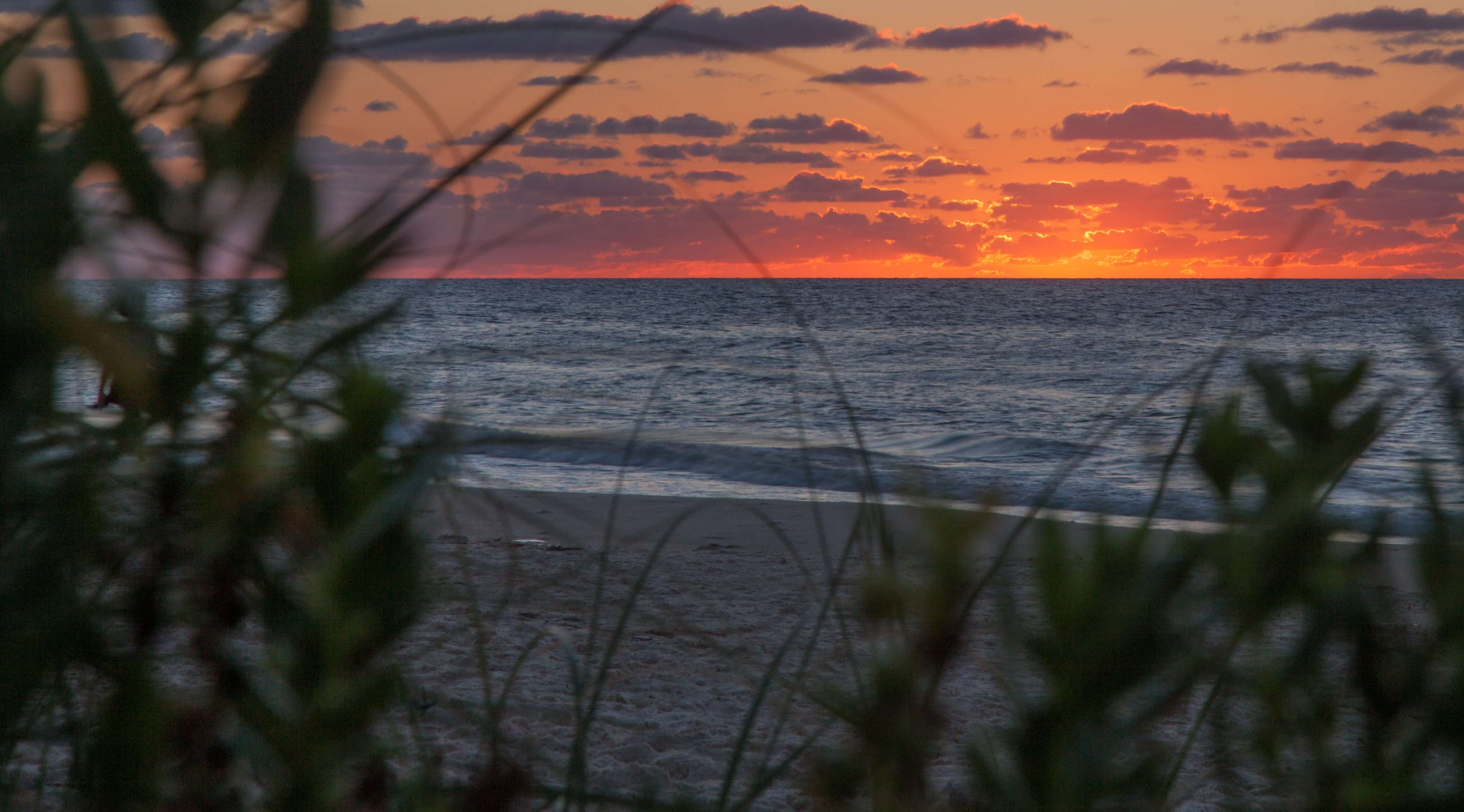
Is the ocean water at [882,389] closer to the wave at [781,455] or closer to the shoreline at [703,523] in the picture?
the wave at [781,455]

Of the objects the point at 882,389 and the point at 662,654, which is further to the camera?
the point at 882,389

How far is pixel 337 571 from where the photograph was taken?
35cm

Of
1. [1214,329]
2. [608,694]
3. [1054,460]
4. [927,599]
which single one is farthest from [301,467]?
[1214,329]

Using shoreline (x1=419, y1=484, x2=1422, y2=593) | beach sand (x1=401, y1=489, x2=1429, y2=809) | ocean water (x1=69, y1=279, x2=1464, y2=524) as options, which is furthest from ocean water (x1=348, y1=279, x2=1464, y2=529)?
shoreline (x1=419, y1=484, x2=1422, y2=593)

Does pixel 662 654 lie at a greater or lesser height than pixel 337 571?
lesser

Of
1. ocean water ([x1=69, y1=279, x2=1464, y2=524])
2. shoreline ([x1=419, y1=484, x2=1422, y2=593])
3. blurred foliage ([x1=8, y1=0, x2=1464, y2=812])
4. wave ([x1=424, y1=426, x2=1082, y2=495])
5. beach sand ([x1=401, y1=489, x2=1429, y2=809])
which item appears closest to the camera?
blurred foliage ([x1=8, y1=0, x2=1464, y2=812])

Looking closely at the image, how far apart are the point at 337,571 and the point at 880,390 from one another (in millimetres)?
18907

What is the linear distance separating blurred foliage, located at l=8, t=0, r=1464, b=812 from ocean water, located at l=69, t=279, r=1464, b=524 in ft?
0.16

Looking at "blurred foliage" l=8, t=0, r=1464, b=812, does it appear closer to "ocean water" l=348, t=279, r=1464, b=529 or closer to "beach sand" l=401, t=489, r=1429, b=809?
"ocean water" l=348, t=279, r=1464, b=529

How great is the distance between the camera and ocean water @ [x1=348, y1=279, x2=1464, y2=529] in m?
0.82

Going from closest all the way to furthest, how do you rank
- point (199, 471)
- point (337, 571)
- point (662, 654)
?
point (337, 571) → point (199, 471) → point (662, 654)

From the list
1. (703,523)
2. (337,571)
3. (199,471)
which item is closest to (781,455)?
(703,523)

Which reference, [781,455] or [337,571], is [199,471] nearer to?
[337,571]

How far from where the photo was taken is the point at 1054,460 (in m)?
11.9
